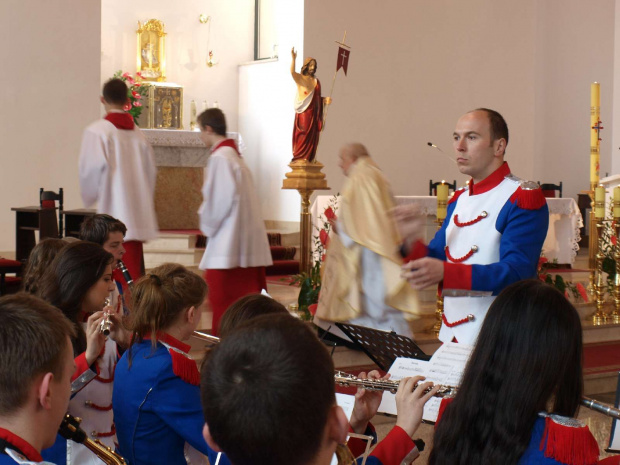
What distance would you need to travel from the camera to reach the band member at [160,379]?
238 centimetres

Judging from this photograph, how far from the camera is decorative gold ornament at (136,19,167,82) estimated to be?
12175mm

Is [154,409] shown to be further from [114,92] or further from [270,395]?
[114,92]

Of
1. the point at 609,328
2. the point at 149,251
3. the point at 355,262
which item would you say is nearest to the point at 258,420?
the point at 355,262

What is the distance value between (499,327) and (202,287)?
1.12 m

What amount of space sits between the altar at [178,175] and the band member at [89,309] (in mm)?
8341

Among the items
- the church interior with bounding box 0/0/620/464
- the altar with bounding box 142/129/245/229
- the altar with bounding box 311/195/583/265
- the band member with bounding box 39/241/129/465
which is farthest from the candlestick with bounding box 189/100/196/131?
the band member with bounding box 39/241/129/465

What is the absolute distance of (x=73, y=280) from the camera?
2.88m

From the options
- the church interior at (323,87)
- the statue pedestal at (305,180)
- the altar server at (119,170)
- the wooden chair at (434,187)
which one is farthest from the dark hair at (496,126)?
the wooden chair at (434,187)

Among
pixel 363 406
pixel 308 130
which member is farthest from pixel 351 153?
pixel 308 130

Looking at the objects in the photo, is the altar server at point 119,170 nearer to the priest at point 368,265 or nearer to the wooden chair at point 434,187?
the priest at point 368,265

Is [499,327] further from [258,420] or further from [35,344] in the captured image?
[35,344]

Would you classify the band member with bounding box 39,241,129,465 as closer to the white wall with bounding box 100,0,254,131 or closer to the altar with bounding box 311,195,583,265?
the altar with bounding box 311,195,583,265

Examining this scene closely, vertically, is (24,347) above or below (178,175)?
below

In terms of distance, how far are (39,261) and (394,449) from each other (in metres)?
2.05
